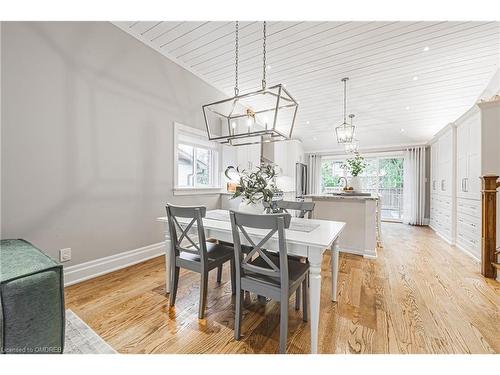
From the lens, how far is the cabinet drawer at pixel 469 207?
317cm

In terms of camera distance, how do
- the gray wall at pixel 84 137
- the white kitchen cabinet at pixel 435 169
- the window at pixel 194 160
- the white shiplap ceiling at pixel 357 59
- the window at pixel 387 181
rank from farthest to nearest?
the window at pixel 387 181
the white kitchen cabinet at pixel 435 169
the window at pixel 194 160
the white shiplap ceiling at pixel 357 59
the gray wall at pixel 84 137

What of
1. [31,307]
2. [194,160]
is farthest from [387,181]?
[31,307]

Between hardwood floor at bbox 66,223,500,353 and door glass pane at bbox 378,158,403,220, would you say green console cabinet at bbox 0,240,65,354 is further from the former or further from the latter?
door glass pane at bbox 378,158,403,220

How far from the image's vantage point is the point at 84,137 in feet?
7.65

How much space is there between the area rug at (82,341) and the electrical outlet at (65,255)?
0.78m

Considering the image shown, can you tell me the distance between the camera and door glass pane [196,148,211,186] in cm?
400

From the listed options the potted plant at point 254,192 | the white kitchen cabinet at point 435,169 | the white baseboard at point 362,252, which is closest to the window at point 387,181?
the white kitchen cabinet at point 435,169

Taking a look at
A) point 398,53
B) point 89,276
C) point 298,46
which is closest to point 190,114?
point 298,46

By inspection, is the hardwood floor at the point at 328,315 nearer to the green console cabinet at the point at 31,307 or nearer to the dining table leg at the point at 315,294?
the dining table leg at the point at 315,294


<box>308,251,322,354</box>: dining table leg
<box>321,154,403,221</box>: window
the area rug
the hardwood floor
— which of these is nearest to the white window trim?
the hardwood floor

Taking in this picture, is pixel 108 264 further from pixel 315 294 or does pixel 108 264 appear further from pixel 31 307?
pixel 315 294

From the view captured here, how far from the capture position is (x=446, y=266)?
2920 mm

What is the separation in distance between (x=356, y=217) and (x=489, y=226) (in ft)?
4.70

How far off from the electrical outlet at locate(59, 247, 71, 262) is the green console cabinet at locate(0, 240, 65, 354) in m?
1.04
